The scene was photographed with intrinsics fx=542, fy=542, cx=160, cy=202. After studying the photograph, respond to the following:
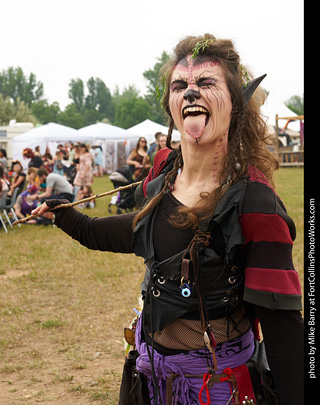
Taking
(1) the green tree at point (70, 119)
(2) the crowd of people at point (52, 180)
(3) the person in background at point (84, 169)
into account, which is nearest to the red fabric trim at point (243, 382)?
(2) the crowd of people at point (52, 180)

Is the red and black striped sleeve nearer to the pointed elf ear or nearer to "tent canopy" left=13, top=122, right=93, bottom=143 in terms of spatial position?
the pointed elf ear

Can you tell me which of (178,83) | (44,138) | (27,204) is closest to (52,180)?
(27,204)

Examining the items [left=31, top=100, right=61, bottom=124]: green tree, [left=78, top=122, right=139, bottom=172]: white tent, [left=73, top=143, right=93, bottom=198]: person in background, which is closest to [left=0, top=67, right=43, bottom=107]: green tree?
[left=31, top=100, right=61, bottom=124]: green tree

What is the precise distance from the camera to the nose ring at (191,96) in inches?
75.0

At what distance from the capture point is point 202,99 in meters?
1.91

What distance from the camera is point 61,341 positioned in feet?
16.4

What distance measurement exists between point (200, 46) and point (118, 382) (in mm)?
3009

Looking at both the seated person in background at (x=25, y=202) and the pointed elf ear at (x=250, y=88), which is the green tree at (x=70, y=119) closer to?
the seated person in background at (x=25, y=202)

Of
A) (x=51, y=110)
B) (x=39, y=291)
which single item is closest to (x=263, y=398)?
(x=39, y=291)

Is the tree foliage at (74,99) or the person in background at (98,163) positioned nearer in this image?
the person in background at (98,163)

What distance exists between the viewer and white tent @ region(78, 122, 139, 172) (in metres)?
25.0

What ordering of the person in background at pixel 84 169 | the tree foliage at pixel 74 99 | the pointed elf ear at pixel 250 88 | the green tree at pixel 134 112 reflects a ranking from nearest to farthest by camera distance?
the pointed elf ear at pixel 250 88, the person in background at pixel 84 169, the green tree at pixel 134 112, the tree foliage at pixel 74 99

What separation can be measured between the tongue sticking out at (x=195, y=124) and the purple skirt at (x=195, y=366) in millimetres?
741

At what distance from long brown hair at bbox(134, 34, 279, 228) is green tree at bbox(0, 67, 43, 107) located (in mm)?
93838
